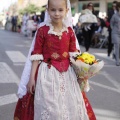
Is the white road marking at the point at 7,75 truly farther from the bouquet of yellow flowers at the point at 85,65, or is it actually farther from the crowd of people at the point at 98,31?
the bouquet of yellow flowers at the point at 85,65

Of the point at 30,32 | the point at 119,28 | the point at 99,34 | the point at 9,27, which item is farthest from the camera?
the point at 9,27

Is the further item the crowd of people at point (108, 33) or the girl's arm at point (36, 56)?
the crowd of people at point (108, 33)

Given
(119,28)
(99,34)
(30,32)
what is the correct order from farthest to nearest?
(30,32)
(99,34)
(119,28)

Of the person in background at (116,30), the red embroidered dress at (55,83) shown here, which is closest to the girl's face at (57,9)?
the red embroidered dress at (55,83)

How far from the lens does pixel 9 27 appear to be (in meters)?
41.3

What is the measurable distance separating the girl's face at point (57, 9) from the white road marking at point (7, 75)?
4236mm

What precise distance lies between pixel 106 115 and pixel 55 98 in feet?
6.97

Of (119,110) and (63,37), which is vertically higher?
(63,37)

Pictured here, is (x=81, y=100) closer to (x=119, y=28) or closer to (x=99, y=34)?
(x=119, y=28)

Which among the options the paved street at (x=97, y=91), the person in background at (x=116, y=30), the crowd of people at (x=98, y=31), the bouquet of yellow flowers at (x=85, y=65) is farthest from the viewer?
the crowd of people at (x=98, y=31)

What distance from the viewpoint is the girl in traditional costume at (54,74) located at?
3.46m

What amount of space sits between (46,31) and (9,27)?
38.4m

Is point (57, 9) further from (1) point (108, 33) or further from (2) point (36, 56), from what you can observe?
(1) point (108, 33)

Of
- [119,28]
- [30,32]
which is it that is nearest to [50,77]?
[119,28]
